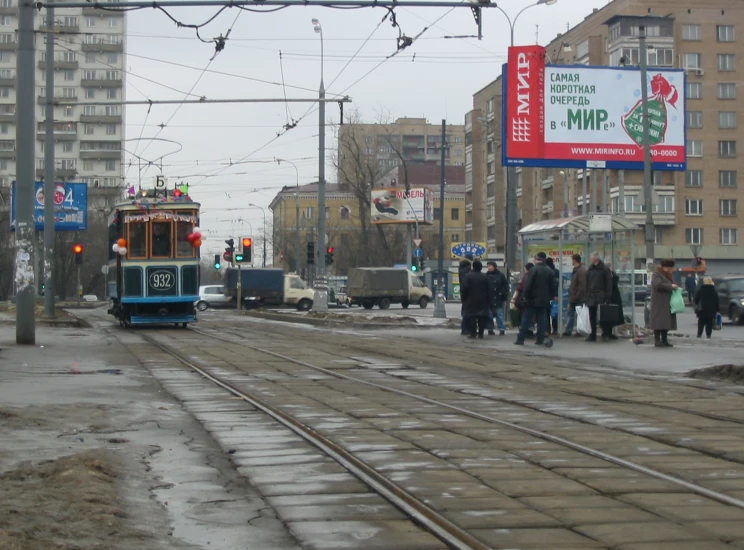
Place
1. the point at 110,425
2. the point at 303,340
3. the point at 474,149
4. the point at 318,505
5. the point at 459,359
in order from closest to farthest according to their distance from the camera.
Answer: the point at 318,505, the point at 110,425, the point at 459,359, the point at 303,340, the point at 474,149

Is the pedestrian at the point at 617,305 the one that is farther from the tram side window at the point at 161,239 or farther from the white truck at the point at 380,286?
the white truck at the point at 380,286

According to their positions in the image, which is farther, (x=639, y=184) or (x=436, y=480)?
A: (x=639, y=184)

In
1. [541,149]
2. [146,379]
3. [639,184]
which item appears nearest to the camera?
[146,379]

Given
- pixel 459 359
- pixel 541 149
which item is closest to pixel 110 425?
pixel 459 359

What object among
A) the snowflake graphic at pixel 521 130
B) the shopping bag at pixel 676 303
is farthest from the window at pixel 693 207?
the shopping bag at pixel 676 303

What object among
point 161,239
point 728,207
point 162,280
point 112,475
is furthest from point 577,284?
point 728,207

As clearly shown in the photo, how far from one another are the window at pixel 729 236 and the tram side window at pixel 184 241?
197ft

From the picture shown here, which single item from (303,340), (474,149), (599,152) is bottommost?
(303,340)

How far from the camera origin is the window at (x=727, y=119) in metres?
80.7

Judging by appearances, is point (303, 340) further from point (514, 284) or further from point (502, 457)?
point (502, 457)

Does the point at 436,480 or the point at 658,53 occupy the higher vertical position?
the point at 658,53

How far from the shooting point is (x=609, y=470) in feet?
24.4

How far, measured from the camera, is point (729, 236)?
81.9 meters

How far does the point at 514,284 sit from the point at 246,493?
22.3m
